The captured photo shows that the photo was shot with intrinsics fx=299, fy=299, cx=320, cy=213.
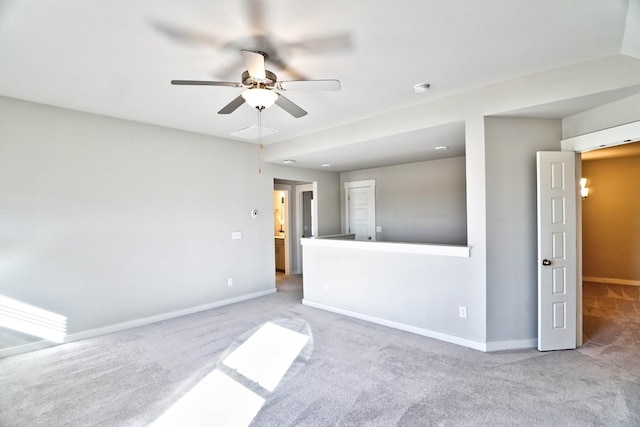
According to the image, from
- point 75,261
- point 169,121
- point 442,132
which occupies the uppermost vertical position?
point 169,121

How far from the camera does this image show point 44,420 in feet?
7.15

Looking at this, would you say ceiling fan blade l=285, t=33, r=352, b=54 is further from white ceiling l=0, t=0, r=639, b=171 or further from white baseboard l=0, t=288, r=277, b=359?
white baseboard l=0, t=288, r=277, b=359

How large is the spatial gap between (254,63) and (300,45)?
412 millimetres

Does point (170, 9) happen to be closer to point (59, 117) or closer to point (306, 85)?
point (306, 85)

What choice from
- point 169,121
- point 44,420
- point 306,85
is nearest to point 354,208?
point 169,121

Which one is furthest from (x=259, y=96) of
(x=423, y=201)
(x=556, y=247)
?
(x=423, y=201)

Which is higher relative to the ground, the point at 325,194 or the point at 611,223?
the point at 325,194

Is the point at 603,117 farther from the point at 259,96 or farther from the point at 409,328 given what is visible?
the point at 259,96

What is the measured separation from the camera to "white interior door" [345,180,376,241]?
6.46 m

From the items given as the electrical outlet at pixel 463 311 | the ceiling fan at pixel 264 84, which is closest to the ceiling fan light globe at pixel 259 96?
the ceiling fan at pixel 264 84

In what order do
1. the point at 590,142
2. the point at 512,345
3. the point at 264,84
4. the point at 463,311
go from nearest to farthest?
the point at 264,84
the point at 590,142
the point at 512,345
the point at 463,311

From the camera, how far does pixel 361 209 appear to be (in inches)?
263

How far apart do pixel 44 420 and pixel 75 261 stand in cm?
192

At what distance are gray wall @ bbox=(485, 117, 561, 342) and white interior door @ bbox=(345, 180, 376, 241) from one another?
10.8ft
